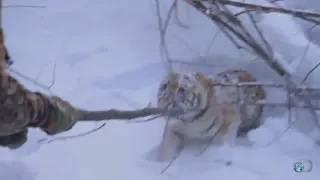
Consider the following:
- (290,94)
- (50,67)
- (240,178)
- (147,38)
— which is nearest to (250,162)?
(240,178)

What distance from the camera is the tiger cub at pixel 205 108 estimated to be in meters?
0.88

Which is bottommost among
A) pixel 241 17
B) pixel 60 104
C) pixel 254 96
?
pixel 254 96

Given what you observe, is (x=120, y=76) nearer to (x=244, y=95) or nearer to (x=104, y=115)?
(x=244, y=95)

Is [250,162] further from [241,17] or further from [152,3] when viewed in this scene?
[152,3]

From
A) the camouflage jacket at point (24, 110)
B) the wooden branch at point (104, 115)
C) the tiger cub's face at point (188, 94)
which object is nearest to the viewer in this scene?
the camouflage jacket at point (24, 110)

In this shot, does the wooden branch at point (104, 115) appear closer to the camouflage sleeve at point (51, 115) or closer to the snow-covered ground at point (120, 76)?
the camouflage sleeve at point (51, 115)

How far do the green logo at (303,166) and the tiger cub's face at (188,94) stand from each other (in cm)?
23

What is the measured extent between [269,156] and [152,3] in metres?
0.57

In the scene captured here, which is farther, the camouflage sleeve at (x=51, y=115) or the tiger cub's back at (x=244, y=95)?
the tiger cub's back at (x=244, y=95)

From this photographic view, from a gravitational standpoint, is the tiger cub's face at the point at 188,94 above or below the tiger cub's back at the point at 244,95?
above

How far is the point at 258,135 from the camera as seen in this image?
995mm

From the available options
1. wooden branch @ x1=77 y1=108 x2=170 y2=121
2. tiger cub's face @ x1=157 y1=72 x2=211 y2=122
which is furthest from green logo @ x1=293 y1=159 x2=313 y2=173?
wooden branch @ x1=77 y1=108 x2=170 y2=121

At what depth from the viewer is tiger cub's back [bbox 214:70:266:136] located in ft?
3.04

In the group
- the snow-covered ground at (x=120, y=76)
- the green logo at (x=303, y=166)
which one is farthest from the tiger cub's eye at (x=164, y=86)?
the green logo at (x=303, y=166)
